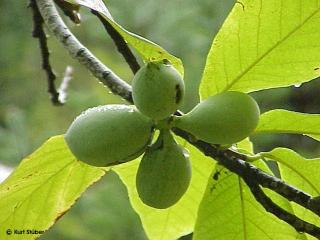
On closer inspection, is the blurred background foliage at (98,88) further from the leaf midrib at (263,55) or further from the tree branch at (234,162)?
the leaf midrib at (263,55)

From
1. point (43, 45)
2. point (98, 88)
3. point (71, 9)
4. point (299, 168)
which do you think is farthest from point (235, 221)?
point (98, 88)

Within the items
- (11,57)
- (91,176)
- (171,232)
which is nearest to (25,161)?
(91,176)

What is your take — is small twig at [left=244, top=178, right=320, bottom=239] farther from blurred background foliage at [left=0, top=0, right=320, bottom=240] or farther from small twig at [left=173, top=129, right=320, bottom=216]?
blurred background foliage at [left=0, top=0, right=320, bottom=240]

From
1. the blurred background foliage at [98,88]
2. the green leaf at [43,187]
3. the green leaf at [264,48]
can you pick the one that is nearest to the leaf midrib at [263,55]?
the green leaf at [264,48]

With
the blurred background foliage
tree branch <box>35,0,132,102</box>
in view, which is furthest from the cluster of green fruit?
the blurred background foliage

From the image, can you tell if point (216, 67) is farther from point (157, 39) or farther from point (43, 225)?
point (157, 39)

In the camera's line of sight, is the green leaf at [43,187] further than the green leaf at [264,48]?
Yes

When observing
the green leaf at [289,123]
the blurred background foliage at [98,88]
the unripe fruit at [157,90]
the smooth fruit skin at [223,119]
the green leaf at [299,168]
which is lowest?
the blurred background foliage at [98,88]
